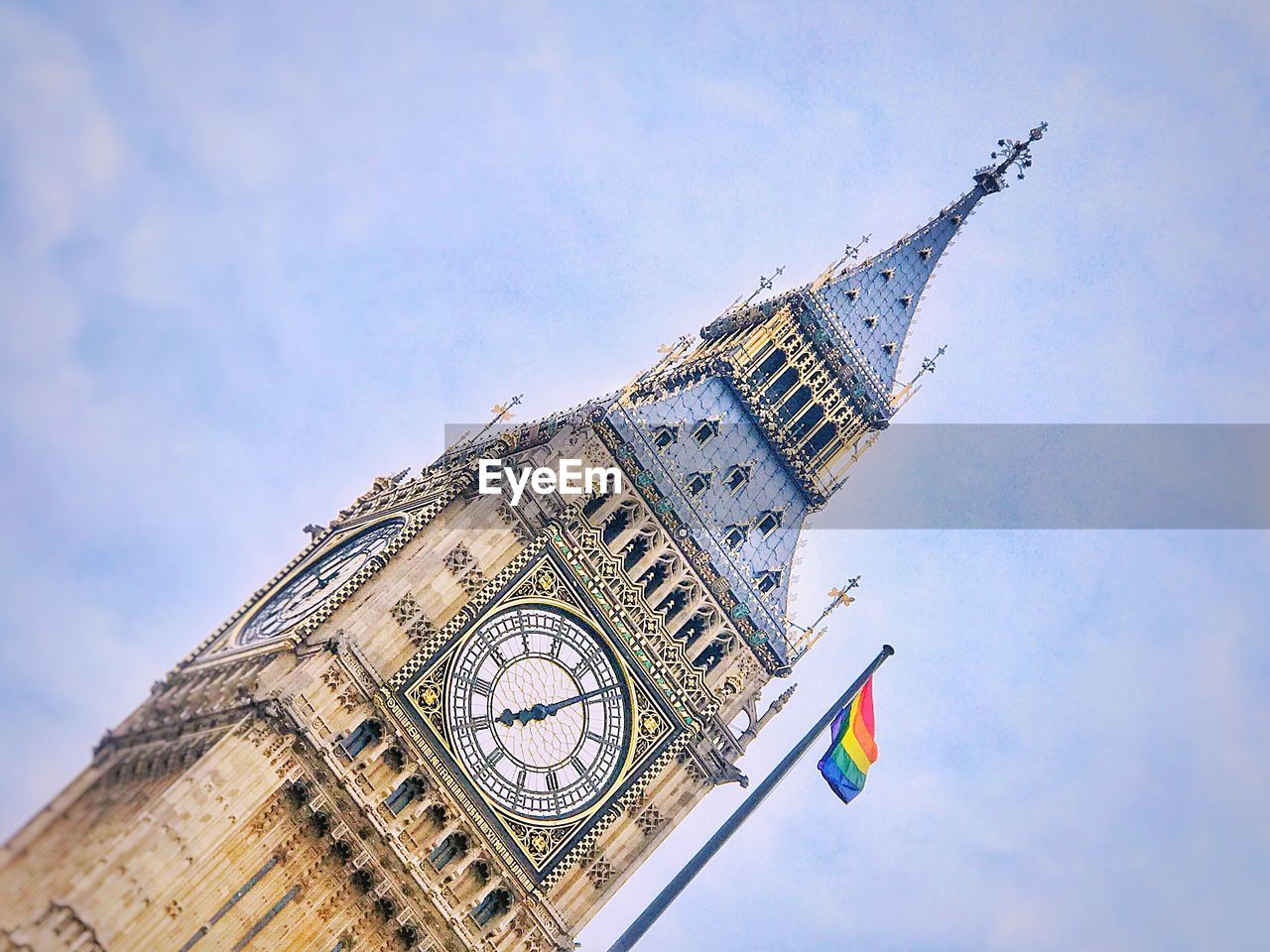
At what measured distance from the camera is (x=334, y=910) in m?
61.1

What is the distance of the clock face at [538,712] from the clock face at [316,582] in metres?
4.91

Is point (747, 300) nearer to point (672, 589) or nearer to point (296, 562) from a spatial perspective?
point (672, 589)

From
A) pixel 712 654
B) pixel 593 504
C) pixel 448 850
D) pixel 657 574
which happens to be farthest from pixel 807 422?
pixel 448 850

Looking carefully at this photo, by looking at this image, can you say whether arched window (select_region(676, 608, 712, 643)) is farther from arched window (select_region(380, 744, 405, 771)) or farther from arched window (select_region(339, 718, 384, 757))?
arched window (select_region(339, 718, 384, 757))

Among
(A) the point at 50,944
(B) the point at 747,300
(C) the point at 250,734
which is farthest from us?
(B) the point at 747,300

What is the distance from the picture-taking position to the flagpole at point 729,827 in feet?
192

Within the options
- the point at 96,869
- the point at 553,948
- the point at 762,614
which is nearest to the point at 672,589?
the point at 762,614

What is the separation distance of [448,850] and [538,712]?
5.24 m

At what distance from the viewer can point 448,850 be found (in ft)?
209

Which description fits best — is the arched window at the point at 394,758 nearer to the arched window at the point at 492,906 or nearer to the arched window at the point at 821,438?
the arched window at the point at 492,906

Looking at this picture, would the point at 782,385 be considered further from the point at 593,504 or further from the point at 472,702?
the point at 472,702

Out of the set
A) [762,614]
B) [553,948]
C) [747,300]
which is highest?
[747,300]

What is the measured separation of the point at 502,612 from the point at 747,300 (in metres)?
20.4

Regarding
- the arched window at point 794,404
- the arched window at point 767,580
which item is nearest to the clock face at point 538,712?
the arched window at point 767,580
